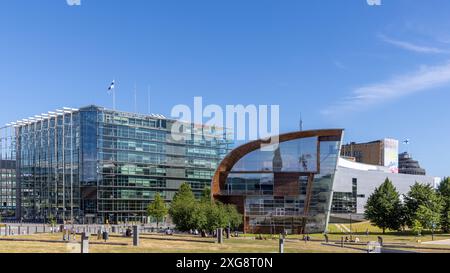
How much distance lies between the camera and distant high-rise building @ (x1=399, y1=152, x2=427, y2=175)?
589 feet

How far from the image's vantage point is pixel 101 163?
117 metres

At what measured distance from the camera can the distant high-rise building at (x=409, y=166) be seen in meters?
179

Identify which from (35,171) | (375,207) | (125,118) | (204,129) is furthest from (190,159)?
(375,207)

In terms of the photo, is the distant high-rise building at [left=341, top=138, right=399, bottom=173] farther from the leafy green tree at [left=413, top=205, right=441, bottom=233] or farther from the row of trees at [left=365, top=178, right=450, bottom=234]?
the leafy green tree at [left=413, top=205, right=441, bottom=233]

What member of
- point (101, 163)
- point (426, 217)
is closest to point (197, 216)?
point (426, 217)

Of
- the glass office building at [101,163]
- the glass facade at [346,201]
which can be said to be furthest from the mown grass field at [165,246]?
the glass office building at [101,163]

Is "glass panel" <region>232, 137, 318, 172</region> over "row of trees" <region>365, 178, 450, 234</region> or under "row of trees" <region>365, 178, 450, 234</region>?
over

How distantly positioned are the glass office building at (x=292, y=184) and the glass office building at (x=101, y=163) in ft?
137

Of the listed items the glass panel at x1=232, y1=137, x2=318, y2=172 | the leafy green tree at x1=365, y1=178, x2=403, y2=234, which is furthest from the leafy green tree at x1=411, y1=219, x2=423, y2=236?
the glass panel at x1=232, y1=137, x2=318, y2=172

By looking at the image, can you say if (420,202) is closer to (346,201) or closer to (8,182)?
(346,201)

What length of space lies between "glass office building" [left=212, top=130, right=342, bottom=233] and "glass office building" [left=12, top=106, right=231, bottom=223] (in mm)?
41658

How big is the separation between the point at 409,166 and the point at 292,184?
111 meters

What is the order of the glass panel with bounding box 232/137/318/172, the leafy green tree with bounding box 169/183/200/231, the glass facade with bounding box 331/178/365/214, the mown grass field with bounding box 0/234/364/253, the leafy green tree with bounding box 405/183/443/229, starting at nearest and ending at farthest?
the mown grass field with bounding box 0/234/364/253, the leafy green tree with bounding box 169/183/200/231, the leafy green tree with bounding box 405/183/443/229, the glass panel with bounding box 232/137/318/172, the glass facade with bounding box 331/178/365/214

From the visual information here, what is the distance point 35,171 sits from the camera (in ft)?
430
